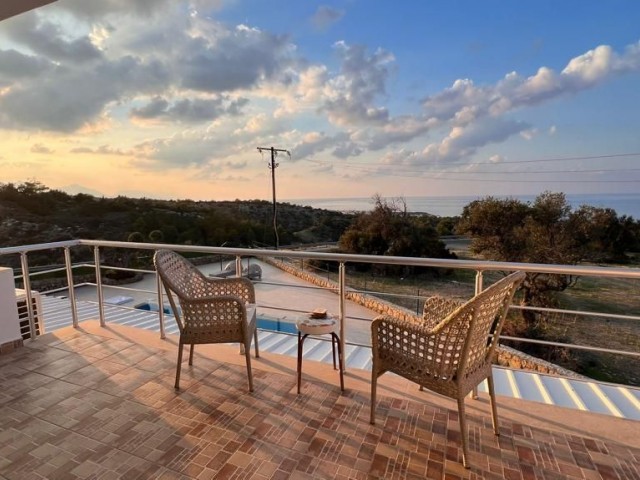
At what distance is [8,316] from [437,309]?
367 cm

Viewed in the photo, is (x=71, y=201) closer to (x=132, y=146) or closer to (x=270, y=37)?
(x=132, y=146)

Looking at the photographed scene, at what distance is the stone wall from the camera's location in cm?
721

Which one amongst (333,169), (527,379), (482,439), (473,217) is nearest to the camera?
(482,439)

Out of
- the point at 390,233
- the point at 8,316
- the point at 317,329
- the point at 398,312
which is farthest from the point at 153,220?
the point at 317,329

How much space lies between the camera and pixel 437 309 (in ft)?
7.58

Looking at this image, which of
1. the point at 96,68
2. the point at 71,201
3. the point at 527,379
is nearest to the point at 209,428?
the point at 527,379

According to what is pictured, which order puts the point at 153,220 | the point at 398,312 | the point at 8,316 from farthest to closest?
the point at 153,220 → the point at 398,312 → the point at 8,316

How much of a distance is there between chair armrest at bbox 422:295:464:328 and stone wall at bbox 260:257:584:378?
0.77 m

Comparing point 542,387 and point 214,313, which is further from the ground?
point 214,313

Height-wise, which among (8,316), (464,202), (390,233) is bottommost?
(390,233)

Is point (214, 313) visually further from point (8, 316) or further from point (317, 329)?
point (8, 316)

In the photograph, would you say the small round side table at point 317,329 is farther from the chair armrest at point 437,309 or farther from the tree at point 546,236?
the tree at point 546,236

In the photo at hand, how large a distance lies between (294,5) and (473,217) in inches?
371

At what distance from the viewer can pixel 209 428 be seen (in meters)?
2.03
